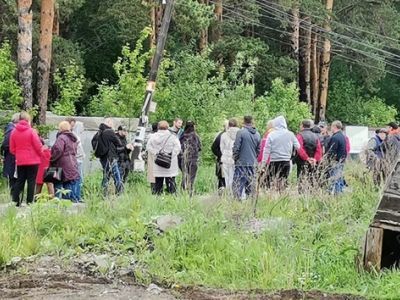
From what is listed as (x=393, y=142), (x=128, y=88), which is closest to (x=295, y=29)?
(x=128, y=88)

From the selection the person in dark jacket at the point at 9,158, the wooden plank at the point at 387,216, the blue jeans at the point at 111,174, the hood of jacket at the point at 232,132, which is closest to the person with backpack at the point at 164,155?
the blue jeans at the point at 111,174

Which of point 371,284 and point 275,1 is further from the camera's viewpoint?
point 275,1

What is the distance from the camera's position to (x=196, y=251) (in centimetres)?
764

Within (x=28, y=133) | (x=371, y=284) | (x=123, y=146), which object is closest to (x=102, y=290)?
(x=371, y=284)

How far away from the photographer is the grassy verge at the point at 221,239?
7020 mm

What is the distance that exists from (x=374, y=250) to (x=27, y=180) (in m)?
7.05

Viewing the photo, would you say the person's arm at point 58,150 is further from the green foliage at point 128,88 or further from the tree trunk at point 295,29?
the tree trunk at point 295,29

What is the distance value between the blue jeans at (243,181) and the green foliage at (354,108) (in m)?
34.4

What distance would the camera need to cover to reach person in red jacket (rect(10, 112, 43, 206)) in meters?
11.7

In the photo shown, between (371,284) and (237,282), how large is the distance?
4.31 feet

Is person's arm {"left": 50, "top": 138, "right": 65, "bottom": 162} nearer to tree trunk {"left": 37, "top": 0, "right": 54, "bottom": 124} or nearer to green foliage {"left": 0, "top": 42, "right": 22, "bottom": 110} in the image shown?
green foliage {"left": 0, "top": 42, "right": 22, "bottom": 110}

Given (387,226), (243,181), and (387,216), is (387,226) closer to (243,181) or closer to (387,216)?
(387,216)

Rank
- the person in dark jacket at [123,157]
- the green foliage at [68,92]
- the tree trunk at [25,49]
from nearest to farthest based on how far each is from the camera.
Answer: the person in dark jacket at [123,157], the tree trunk at [25,49], the green foliage at [68,92]

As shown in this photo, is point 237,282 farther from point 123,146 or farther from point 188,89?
point 188,89
